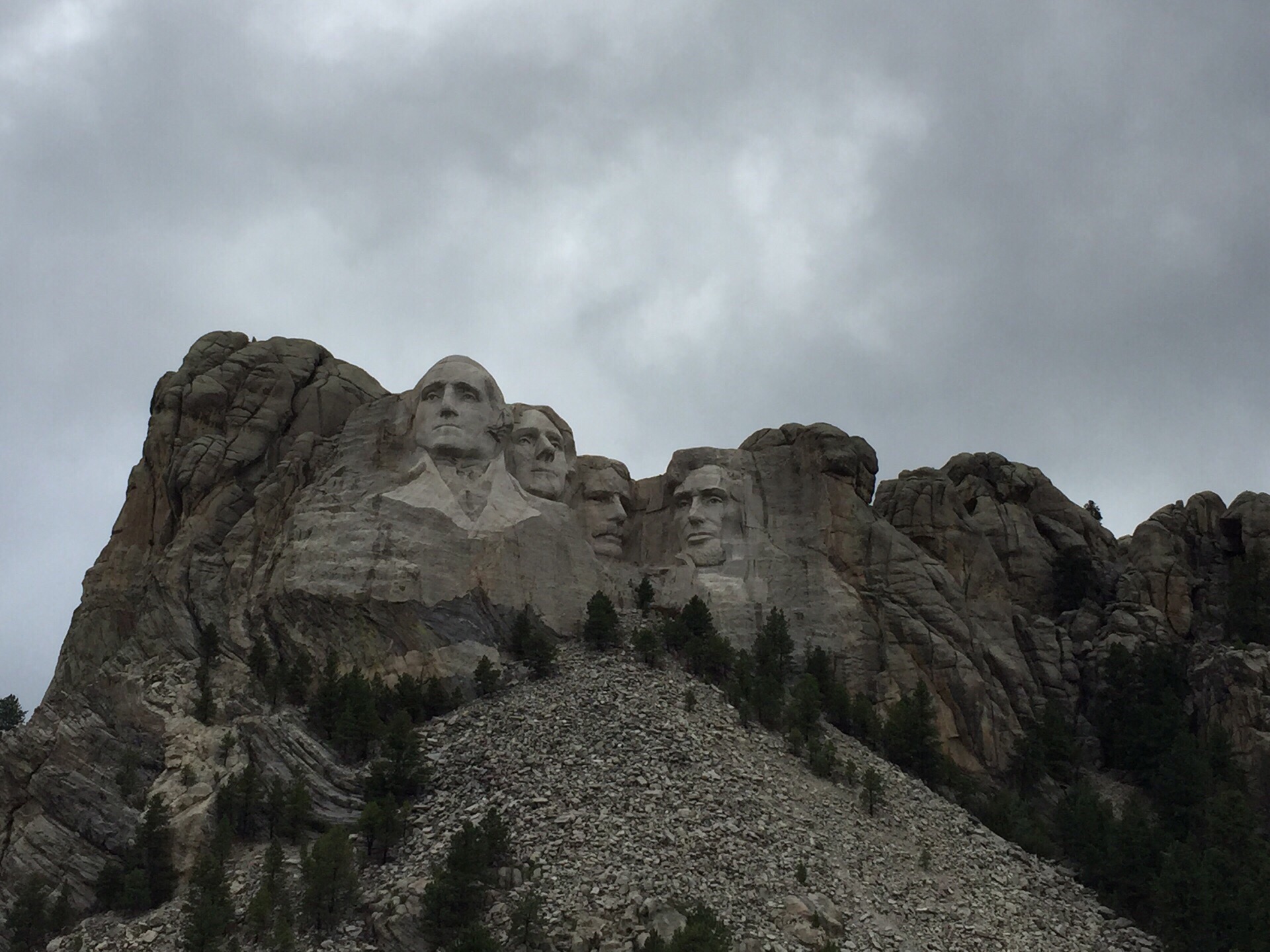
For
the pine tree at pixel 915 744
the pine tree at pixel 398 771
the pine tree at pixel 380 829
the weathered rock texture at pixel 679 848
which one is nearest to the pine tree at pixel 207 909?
the weathered rock texture at pixel 679 848

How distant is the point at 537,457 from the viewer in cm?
5250

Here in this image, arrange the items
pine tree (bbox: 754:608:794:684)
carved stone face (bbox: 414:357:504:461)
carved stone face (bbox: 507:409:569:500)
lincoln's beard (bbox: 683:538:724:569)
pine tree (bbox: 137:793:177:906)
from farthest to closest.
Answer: lincoln's beard (bbox: 683:538:724:569), carved stone face (bbox: 507:409:569:500), carved stone face (bbox: 414:357:504:461), pine tree (bbox: 754:608:794:684), pine tree (bbox: 137:793:177:906)

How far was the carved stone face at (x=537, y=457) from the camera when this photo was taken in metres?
52.1

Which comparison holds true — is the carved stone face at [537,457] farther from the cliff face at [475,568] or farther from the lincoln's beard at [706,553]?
the lincoln's beard at [706,553]

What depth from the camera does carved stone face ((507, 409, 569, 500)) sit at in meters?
52.1

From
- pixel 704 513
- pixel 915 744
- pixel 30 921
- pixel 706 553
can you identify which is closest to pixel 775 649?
pixel 706 553

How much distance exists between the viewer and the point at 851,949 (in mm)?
37969

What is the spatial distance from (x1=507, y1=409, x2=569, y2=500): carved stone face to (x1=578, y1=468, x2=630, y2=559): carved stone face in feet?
4.00

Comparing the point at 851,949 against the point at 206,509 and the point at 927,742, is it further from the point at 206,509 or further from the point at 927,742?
the point at 206,509

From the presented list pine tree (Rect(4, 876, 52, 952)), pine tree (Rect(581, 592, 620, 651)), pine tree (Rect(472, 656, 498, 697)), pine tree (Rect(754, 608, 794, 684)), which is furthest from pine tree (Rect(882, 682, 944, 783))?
pine tree (Rect(4, 876, 52, 952))

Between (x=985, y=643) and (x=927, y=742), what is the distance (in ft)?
17.9

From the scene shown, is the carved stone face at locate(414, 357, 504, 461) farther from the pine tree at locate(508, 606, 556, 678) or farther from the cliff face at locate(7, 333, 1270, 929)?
the pine tree at locate(508, 606, 556, 678)

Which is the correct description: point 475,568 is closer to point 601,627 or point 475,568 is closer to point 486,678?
point 601,627

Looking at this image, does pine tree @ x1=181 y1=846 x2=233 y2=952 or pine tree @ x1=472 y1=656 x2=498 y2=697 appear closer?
pine tree @ x1=181 y1=846 x2=233 y2=952
